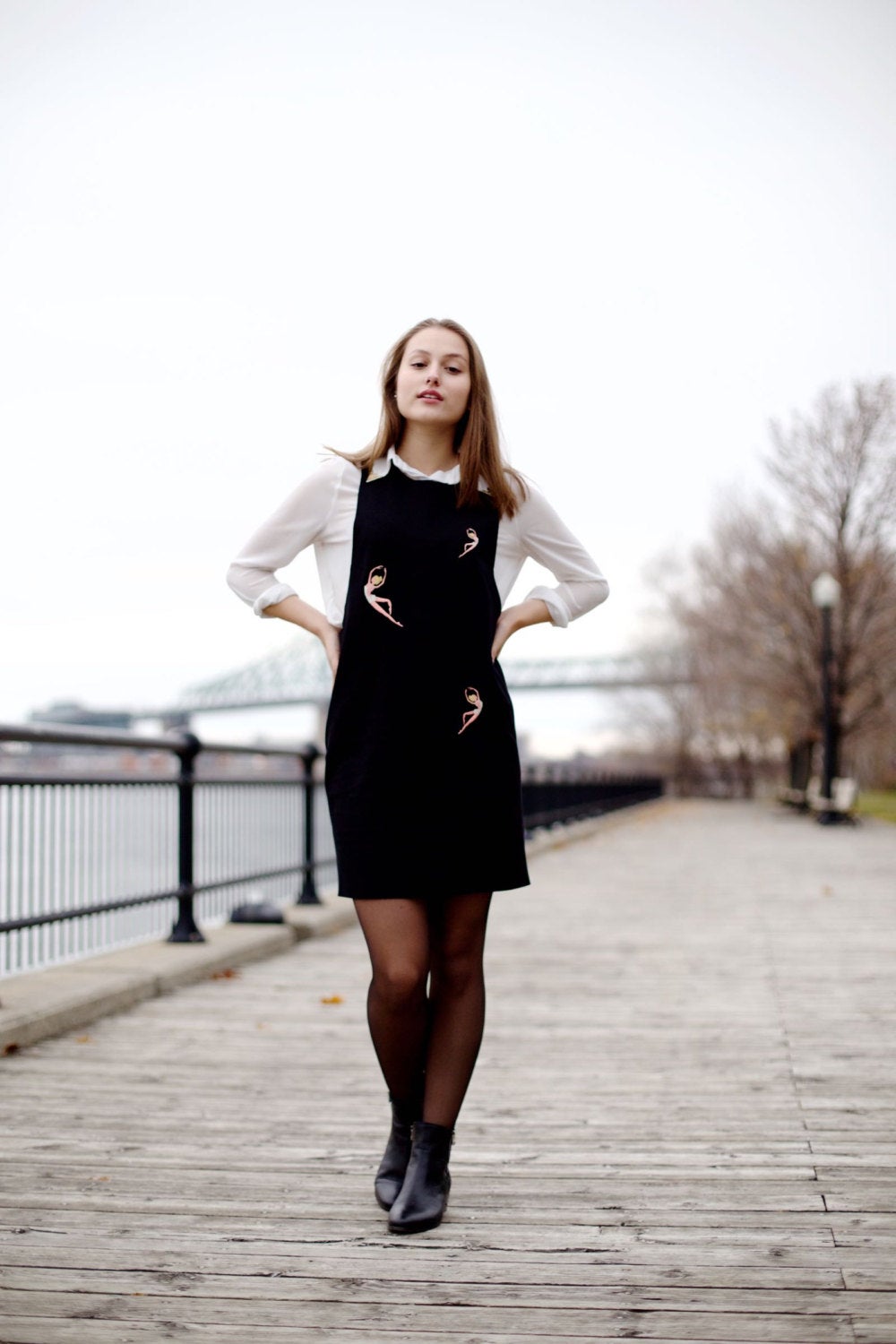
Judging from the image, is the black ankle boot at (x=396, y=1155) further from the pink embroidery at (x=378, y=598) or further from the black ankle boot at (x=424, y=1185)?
the pink embroidery at (x=378, y=598)

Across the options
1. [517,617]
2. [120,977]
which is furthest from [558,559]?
[120,977]

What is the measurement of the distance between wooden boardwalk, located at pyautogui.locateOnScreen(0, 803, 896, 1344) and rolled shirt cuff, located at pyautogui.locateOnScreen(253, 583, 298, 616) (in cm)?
130

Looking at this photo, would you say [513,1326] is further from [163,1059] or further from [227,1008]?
[227,1008]

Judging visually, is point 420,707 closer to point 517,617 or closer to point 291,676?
point 517,617

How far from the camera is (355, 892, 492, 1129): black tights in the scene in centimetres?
281

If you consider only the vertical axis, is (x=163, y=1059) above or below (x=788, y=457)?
below

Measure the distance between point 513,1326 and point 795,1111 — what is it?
183 cm

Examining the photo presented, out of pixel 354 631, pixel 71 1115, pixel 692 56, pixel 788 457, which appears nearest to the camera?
pixel 354 631

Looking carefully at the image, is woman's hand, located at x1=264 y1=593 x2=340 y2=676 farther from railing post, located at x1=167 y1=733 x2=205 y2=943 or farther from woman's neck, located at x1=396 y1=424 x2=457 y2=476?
railing post, located at x1=167 y1=733 x2=205 y2=943

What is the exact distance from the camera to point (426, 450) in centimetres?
302

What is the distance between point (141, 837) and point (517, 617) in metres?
3.91

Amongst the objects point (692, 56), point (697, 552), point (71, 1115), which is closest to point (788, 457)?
point (697, 552)

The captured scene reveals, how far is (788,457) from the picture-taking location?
2669 centimetres

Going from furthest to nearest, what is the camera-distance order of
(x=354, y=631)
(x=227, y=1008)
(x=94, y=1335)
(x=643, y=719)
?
(x=643, y=719)
(x=227, y=1008)
(x=354, y=631)
(x=94, y=1335)
